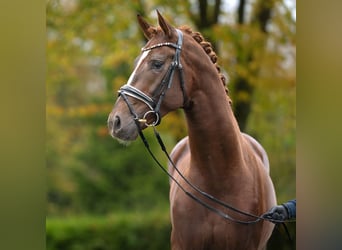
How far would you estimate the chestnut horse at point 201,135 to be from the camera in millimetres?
3750

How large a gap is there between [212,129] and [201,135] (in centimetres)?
8

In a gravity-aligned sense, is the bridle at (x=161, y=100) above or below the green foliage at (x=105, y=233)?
above

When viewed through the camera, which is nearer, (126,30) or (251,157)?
(251,157)

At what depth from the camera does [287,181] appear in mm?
8953

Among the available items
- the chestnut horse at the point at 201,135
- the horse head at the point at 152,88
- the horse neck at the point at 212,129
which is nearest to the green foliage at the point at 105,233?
the chestnut horse at the point at 201,135

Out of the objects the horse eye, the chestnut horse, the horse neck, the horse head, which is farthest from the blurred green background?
the horse eye

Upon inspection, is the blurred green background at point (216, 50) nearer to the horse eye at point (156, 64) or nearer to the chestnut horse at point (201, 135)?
the chestnut horse at point (201, 135)

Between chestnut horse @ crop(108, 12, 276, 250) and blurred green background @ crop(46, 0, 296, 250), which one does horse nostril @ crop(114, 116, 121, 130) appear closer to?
chestnut horse @ crop(108, 12, 276, 250)
